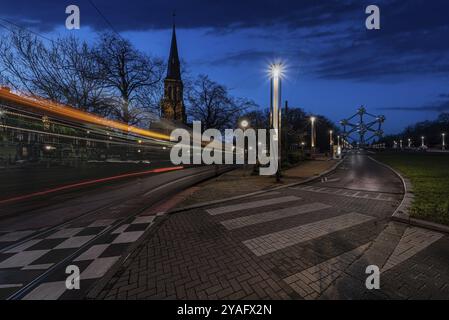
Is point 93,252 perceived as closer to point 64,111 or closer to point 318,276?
point 318,276

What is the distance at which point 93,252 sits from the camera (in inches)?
164

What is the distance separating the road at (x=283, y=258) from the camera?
291 cm

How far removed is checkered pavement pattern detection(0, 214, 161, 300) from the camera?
124 inches

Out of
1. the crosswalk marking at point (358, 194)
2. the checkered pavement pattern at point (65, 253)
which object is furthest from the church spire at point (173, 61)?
the checkered pavement pattern at point (65, 253)

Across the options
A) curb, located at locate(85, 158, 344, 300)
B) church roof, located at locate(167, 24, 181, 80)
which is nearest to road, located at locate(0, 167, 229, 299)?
curb, located at locate(85, 158, 344, 300)

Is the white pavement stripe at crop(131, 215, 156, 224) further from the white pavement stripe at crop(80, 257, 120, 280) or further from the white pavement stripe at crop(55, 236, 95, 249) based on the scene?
the white pavement stripe at crop(80, 257, 120, 280)

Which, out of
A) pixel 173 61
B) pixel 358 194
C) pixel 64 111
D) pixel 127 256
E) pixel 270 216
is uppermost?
pixel 173 61

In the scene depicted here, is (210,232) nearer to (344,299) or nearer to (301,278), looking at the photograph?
(301,278)

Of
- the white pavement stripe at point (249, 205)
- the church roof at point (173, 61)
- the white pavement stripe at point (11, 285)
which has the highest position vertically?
the church roof at point (173, 61)

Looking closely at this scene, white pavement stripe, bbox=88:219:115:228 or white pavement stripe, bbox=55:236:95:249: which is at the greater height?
white pavement stripe, bbox=88:219:115:228

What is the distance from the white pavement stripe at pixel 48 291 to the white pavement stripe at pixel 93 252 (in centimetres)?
73

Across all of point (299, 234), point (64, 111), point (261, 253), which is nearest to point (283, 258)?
point (261, 253)

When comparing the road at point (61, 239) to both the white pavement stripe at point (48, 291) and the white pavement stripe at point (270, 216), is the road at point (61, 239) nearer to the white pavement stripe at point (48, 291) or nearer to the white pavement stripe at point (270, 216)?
the white pavement stripe at point (48, 291)

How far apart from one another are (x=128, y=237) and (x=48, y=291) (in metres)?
1.86
